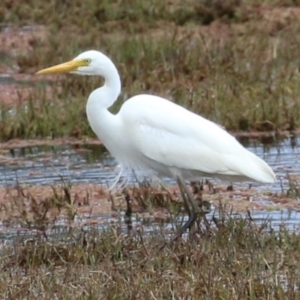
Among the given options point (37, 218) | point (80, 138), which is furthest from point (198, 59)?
point (37, 218)

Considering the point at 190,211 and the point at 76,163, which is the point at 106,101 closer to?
the point at 190,211

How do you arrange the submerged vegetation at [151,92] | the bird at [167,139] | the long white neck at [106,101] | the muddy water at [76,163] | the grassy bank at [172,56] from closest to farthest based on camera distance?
the submerged vegetation at [151,92] → the bird at [167,139] → the long white neck at [106,101] → the muddy water at [76,163] → the grassy bank at [172,56]

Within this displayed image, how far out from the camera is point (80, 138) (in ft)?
34.4

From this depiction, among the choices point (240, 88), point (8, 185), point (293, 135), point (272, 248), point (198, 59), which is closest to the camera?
point (272, 248)

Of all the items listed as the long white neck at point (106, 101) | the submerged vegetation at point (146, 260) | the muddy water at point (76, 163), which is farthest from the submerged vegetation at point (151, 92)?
the long white neck at point (106, 101)

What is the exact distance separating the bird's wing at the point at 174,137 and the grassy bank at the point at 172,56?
292 cm

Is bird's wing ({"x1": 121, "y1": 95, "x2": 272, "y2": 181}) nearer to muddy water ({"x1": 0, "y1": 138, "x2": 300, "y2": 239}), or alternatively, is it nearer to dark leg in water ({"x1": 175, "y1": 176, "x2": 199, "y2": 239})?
dark leg in water ({"x1": 175, "y1": 176, "x2": 199, "y2": 239})

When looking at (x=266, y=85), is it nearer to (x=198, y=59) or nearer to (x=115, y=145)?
(x=198, y=59)

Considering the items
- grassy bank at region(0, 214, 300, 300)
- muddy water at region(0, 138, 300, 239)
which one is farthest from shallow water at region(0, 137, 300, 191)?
grassy bank at region(0, 214, 300, 300)

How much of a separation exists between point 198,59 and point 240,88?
1401mm

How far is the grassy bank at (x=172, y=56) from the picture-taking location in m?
10.6

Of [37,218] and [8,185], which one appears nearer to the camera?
[37,218]

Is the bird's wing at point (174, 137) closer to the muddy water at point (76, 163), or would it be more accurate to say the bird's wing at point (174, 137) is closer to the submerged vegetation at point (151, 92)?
the submerged vegetation at point (151, 92)

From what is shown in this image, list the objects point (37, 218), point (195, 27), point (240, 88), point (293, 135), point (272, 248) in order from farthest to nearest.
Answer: point (195, 27) < point (240, 88) < point (293, 135) < point (37, 218) < point (272, 248)
